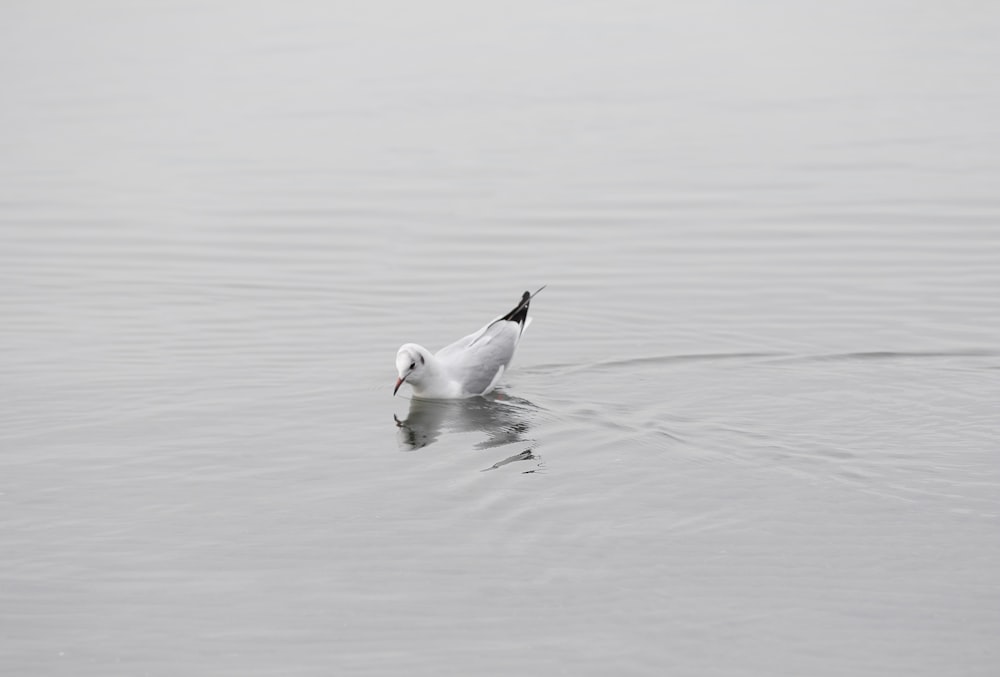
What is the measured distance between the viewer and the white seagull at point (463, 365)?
1327cm

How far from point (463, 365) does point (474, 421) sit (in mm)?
870

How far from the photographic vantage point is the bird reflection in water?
474 inches

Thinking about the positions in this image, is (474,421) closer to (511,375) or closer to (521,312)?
(511,375)

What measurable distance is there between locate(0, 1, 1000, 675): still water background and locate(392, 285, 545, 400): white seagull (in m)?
0.18

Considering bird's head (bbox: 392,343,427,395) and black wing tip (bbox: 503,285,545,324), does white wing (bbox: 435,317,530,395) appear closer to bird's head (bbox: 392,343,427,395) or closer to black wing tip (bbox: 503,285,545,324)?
black wing tip (bbox: 503,285,545,324)

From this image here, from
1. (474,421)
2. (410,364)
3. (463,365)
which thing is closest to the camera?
(474,421)

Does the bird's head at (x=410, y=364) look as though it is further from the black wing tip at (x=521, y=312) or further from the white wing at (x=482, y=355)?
the black wing tip at (x=521, y=312)

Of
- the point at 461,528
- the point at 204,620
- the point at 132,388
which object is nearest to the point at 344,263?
the point at 132,388

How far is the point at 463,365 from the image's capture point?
13586 millimetres

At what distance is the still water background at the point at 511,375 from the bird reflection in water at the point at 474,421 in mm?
60

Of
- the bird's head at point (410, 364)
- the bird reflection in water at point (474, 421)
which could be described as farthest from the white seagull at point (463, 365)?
the bird reflection in water at point (474, 421)

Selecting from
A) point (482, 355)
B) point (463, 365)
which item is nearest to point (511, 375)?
point (482, 355)

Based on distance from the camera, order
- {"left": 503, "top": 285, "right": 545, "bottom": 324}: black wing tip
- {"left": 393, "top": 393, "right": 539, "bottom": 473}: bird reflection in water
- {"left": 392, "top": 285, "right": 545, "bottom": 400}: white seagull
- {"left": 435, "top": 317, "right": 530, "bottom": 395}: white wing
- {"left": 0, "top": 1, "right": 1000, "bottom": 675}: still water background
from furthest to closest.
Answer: {"left": 503, "top": 285, "right": 545, "bottom": 324}: black wing tip
{"left": 435, "top": 317, "right": 530, "bottom": 395}: white wing
{"left": 392, "top": 285, "right": 545, "bottom": 400}: white seagull
{"left": 393, "top": 393, "right": 539, "bottom": 473}: bird reflection in water
{"left": 0, "top": 1, "right": 1000, "bottom": 675}: still water background

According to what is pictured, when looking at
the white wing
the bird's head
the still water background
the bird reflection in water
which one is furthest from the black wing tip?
the bird's head
